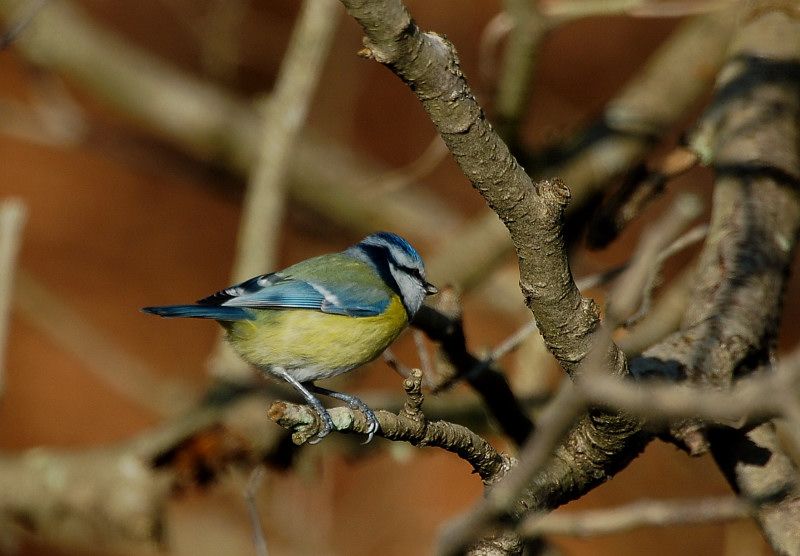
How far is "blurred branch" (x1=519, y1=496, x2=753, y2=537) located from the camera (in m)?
1.31

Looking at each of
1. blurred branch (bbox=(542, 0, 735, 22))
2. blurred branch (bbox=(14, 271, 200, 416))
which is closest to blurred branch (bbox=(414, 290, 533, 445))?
blurred branch (bbox=(542, 0, 735, 22))

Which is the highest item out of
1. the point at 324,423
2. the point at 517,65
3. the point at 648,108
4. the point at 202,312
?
the point at 517,65

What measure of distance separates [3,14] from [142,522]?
197 centimetres

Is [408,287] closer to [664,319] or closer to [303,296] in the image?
[303,296]

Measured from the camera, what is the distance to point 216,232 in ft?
20.0

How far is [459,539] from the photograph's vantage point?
0.88 metres

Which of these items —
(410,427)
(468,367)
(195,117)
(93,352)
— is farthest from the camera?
(93,352)

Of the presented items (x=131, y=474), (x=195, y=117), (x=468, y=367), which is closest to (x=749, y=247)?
(x=468, y=367)

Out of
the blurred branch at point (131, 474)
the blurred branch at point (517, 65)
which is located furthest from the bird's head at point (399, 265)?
the blurred branch at point (517, 65)

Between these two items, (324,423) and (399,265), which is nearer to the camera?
(324,423)

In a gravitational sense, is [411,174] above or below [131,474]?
above

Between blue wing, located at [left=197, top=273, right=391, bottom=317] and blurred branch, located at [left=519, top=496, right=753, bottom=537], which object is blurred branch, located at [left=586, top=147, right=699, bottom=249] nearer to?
blue wing, located at [left=197, top=273, right=391, bottom=317]

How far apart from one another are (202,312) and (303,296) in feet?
0.94

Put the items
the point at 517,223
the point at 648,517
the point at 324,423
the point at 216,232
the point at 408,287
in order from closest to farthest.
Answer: the point at 517,223
the point at 324,423
the point at 648,517
the point at 408,287
the point at 216,232
